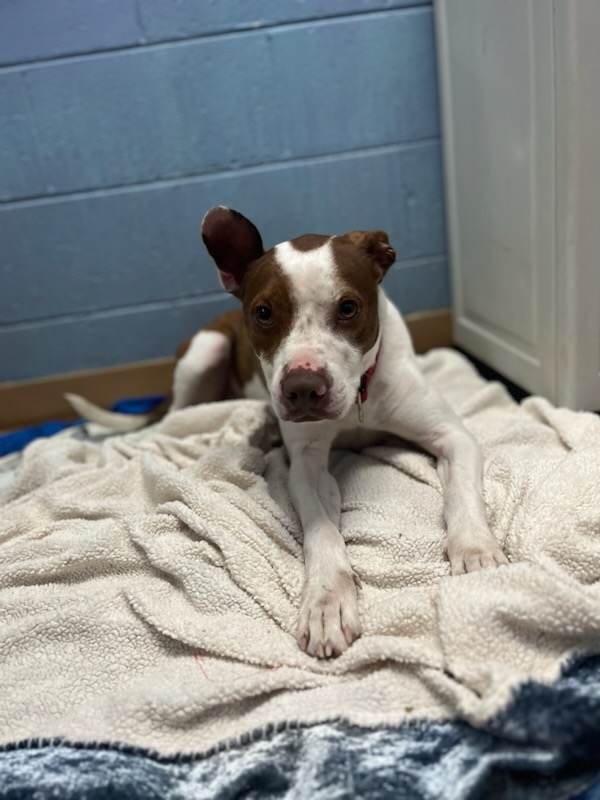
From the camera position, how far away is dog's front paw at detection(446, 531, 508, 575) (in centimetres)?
157

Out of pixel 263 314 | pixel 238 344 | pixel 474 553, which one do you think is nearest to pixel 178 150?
pixel 238 344

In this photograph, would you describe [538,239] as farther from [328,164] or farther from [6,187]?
[6,187]

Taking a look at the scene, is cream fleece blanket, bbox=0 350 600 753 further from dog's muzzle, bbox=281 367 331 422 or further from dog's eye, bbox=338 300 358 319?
dog's eye, bbox=338 300 358 319

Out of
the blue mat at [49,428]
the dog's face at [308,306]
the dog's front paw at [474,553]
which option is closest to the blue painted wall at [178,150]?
the blue mat at [49,428]

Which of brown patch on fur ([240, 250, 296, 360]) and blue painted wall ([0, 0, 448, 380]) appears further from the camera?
blue painted wall ([0, 0, 448, 380])

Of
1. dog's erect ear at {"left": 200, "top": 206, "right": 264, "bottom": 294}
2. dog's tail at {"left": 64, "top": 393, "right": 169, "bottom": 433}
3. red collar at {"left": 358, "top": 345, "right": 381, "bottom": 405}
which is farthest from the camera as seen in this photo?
dog's tail at {"left": 64, "top": 393, "right": 169, "bottom": 433}

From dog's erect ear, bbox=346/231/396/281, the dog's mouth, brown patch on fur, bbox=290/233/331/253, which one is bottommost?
the dog's mouth

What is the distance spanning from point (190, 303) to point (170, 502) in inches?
51.1

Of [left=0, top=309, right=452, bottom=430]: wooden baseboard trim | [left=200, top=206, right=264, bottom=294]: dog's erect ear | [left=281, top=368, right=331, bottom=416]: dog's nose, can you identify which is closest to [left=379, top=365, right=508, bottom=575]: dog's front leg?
[left=281, top=368, right=331, bottom=416]: dog's nose

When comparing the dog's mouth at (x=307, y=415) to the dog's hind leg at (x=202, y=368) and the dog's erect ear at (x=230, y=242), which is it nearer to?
the dog's erect ear at (x=230, y=242)

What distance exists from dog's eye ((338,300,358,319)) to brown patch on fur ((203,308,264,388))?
0.77 m

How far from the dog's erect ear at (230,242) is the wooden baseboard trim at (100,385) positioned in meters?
1.26

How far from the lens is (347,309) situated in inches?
69.7

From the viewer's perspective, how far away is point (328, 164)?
2.90m
